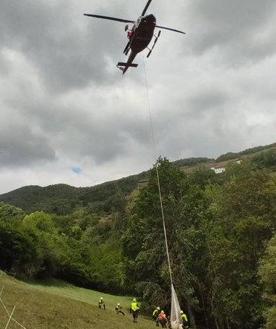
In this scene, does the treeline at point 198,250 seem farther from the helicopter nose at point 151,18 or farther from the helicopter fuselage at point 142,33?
the helicopter nose at point 151,18

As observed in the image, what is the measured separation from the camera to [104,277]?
7069cm

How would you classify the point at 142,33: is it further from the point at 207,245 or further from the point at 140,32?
the point at 207,245

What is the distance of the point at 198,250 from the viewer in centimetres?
4981

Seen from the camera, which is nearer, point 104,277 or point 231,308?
point 231,308

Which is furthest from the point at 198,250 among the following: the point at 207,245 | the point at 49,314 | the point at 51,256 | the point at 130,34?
the point at 130,34

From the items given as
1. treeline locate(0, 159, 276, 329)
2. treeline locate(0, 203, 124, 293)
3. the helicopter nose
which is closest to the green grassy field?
treeline locate(0, 159, 276, 329)

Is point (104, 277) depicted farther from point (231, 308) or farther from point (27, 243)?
point (231, 308)

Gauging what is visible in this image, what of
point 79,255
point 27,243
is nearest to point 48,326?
point 27,243

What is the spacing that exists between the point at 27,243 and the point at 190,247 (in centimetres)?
1935

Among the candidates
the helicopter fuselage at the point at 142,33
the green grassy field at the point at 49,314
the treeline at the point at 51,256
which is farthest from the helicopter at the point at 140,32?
the treeline at the point at 51,256

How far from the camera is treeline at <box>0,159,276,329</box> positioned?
4253 centimetres

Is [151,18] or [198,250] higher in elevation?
[151,18]

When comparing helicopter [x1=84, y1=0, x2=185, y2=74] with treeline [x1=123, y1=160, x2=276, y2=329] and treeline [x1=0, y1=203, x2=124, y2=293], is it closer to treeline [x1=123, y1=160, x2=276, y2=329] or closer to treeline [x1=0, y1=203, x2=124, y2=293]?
treeline [x1=123, y1=160, x2=276, y2=329]

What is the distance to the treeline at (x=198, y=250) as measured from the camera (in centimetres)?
4253
